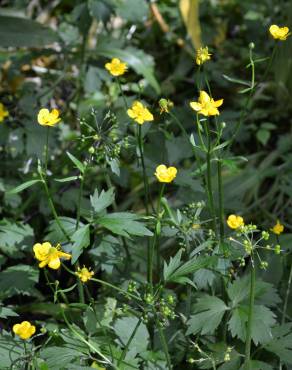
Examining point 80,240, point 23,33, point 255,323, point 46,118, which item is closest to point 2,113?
point 23,33

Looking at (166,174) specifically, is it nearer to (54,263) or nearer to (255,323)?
(54,263)

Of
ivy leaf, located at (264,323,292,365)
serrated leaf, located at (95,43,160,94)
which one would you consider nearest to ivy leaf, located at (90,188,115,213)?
ivy leaf, located at (264,323,292,365)

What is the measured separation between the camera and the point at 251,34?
361 cm

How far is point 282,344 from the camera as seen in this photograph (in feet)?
5.44

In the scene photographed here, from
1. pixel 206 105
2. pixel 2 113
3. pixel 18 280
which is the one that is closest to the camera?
pixel 206 105

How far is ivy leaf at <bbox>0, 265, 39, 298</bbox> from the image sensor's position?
73.9 inches

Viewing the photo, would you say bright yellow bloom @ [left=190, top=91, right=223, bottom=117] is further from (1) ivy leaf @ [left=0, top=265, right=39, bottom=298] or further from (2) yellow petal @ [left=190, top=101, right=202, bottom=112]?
(1) ivy leaf @ [left=0, top=265, right=39, bottom=298]

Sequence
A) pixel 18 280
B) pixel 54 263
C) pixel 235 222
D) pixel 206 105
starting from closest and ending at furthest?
pixel 54 263, pixel 206 105, pixel 235 222, pixel 18 280

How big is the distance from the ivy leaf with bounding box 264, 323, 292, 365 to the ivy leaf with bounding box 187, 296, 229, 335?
15 centimetres

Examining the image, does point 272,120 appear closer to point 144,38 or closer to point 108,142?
point 144,38

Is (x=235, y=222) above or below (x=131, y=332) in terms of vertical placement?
above

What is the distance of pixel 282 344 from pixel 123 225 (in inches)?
21.7

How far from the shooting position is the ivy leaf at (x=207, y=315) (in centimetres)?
165

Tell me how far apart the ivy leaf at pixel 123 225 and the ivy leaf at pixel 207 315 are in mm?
308
